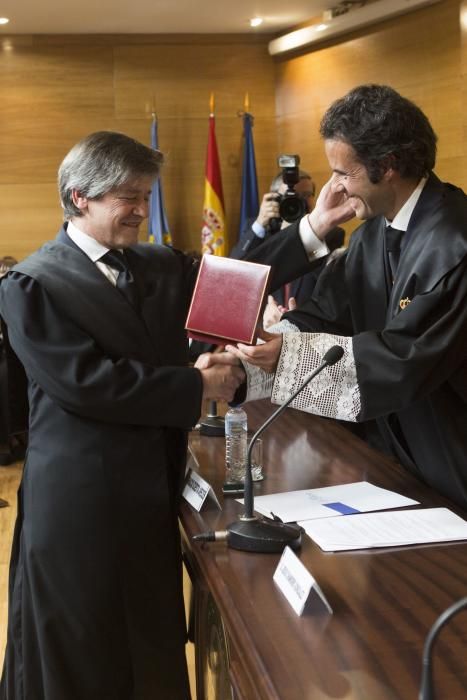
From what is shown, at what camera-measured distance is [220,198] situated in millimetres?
8234

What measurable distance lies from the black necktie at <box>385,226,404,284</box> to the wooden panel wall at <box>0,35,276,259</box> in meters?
6.19

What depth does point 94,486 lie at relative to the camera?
1997 millimetres

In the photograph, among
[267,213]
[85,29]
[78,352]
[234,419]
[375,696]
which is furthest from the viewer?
[85,29]

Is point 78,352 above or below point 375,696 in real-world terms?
above

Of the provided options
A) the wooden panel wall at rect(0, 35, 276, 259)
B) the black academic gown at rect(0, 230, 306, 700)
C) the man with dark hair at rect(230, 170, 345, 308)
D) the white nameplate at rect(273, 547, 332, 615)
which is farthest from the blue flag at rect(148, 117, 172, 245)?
the white nameplate at rect(273, 547, 332, 615)

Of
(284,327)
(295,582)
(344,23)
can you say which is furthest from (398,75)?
(295,582)

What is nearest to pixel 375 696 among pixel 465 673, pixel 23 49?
pixel 465 673

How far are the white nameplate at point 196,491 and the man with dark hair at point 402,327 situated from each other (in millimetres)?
261

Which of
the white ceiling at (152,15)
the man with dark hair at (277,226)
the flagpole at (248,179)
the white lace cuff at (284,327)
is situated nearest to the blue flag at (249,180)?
the flagpole at (248,179)

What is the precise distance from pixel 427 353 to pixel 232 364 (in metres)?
0.50

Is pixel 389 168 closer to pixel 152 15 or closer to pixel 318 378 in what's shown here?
pixel 318 378

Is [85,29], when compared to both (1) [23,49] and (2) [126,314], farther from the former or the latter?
(2) [126,314]

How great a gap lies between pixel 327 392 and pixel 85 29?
6.64 m

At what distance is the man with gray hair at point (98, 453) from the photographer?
1983mm
